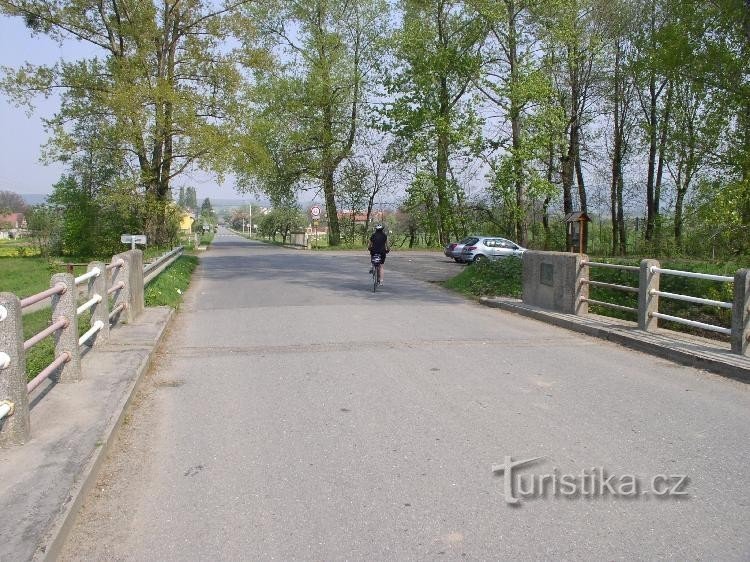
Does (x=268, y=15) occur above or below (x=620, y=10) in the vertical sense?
above

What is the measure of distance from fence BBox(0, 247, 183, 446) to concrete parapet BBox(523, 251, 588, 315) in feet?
24.4

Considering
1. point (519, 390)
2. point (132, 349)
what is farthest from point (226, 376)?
point (519, 390)

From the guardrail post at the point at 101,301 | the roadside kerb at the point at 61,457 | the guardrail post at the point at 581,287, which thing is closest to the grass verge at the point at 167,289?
the guardrail post at the point at 101,301

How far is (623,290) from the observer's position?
11703 millimetres

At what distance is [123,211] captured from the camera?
35031 mm

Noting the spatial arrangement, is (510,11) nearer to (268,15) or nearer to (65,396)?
(268,15)

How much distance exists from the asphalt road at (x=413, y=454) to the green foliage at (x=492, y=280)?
674cm

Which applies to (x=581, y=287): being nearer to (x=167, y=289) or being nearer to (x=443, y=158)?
(x=167, y=289)

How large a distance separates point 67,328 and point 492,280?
40.8 ft

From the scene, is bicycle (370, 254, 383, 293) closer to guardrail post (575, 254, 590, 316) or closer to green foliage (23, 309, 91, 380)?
guardrail post (575, 254, 590, 316)

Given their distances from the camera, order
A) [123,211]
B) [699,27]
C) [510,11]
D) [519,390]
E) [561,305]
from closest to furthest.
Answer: [519,390] < [561,305] < [699,27] < [510,11] < [123,211]

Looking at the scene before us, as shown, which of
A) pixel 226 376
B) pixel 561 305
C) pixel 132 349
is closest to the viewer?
pixel 226 376

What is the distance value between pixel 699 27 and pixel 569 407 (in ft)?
61.0

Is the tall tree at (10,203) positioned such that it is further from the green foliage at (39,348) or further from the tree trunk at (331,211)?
the green foliage at (39,348)
